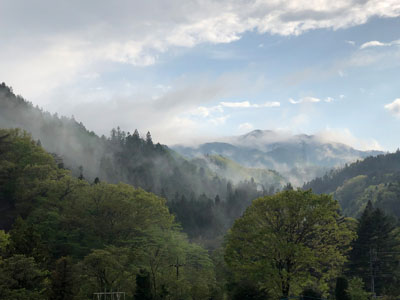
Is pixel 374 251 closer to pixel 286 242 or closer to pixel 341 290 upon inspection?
pixel 341 290

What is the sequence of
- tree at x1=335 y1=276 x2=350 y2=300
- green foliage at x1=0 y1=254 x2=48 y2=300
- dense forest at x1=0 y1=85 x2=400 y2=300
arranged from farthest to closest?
tree at x1=335 y1=276 x2=350 y2=300 < dense forest at x1=0 y1=85 x2=400 y2=300 < green foliage at x1=0 y1=254 x2=48 y2=300

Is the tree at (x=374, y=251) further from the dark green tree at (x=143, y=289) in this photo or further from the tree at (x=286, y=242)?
the dark green tree at (x=143, y=289)

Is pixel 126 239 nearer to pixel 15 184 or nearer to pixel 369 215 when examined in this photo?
pixel 15 184

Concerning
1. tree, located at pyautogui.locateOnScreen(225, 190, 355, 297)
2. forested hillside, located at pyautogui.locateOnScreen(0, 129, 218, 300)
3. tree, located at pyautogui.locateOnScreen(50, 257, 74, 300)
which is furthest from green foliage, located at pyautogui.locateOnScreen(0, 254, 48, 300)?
tree, located at pyautogui.locateOnScreen(225, 190, 355, 297)

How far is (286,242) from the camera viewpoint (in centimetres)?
4962

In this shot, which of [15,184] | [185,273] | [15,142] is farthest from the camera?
[15,142]

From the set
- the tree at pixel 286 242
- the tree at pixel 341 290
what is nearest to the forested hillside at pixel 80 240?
the tree at pixel 286 242

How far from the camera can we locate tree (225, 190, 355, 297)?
48.4m

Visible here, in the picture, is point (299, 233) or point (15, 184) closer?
point (299, 233)

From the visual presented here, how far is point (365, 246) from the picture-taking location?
3105 inches

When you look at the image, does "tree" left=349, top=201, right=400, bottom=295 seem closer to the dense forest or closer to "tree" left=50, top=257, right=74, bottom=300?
the dense forest

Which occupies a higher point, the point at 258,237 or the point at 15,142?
the point at 15,142

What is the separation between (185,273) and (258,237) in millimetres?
18131

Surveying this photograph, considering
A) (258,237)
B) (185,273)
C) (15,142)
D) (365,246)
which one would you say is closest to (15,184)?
(15,142)
